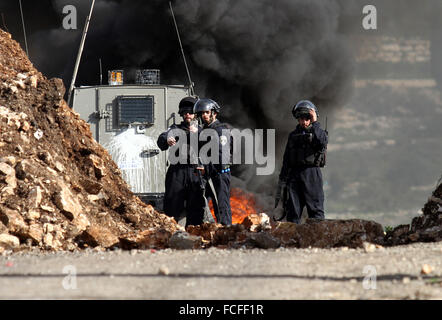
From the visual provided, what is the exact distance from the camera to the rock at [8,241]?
8.35 meters

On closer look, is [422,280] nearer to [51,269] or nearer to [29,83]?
[51,269]

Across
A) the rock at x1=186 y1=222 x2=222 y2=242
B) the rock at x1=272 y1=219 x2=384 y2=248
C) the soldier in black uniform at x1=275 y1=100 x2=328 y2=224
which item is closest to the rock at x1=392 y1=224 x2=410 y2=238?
the rock at x1=272 y1=219 x2=384 y2=248

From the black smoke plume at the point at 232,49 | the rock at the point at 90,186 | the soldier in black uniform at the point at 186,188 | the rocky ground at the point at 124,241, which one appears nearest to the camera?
the rocky ground at the point at 124,241

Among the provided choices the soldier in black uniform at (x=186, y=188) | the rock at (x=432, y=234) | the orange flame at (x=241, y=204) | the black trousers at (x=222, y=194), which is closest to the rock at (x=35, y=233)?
the soldier in black uniform at (x=186, y=188)

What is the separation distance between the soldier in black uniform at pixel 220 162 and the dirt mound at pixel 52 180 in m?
0.60

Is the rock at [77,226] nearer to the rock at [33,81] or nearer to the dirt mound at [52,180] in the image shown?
the dirt mound at [52,180]

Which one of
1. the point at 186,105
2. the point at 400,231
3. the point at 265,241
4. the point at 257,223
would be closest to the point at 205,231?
the point at 257,223

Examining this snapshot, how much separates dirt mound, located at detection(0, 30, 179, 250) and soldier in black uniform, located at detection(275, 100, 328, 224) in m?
1.50

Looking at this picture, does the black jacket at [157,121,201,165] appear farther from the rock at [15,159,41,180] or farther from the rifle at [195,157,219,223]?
the rock at [15,159,41,180]

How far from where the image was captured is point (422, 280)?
6145mm

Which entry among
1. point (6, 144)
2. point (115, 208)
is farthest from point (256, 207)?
point (6, 144)

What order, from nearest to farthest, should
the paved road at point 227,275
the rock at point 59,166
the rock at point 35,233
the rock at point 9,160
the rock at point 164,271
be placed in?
1. the paved road at point 227,275
2. the rock at point 164,271
3. the rock at point 35,233
4. the rock at point 9,160
5. the rock at point 59,166

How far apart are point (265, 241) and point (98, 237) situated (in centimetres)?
152

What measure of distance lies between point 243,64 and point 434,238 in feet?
43.6
